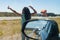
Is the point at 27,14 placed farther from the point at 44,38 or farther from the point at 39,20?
the point at 44,38

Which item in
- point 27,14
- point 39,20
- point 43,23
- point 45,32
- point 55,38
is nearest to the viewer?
point 55,38

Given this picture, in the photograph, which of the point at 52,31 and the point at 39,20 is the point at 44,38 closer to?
the point at 52,31

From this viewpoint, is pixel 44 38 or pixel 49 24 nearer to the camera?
pixel 44 38

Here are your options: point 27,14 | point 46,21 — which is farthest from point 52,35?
point 27,14

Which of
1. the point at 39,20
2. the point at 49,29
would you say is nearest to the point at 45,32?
the point at 49,29

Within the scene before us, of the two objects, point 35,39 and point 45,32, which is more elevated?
point 45,32

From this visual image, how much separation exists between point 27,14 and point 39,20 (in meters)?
1.37

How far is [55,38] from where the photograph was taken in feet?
6.31

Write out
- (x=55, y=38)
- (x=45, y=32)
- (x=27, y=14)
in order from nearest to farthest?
(x=55, y=38)
(x=45, y=32)
(x=27, y=14)

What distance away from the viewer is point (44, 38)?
1.94m

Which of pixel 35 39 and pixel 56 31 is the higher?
pixel 56 31

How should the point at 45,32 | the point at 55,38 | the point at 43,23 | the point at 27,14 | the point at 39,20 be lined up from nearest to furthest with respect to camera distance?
the point at 55,38 < the point at 45,32 < the point at 39,20 < the point at 43,23 < the point at 27,14

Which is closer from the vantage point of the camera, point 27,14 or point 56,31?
point 56,31

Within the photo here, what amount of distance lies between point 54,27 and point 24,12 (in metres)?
1.67
